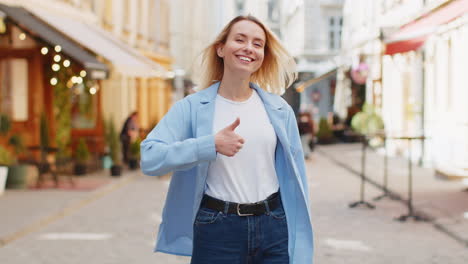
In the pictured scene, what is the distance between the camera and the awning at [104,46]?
15742 millimetres

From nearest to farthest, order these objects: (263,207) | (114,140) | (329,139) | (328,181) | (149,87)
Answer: (263,207), (328,181), (114,140), (149,87), (329,139)

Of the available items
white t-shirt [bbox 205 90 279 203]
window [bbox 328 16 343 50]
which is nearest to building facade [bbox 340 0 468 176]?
white t-shirt [bbox 205 90 279 203]

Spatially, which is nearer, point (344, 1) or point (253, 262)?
point (253, 262)

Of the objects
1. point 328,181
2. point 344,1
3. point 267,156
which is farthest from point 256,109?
point 344,1

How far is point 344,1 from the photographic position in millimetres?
38531

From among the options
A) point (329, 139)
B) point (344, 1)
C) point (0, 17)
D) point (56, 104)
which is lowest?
point (329, 139)

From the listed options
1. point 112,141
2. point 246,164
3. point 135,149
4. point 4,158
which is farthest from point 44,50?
point 246,164

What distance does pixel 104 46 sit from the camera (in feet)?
56.7

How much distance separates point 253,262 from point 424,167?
15881mm

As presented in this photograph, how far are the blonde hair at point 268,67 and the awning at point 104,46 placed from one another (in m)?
12.4

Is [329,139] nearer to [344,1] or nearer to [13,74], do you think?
[344,1]

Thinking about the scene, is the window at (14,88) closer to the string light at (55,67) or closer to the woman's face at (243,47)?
the string light at (55,67)

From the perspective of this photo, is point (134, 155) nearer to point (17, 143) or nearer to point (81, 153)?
point (81, 153)

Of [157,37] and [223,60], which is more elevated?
[157,37]
